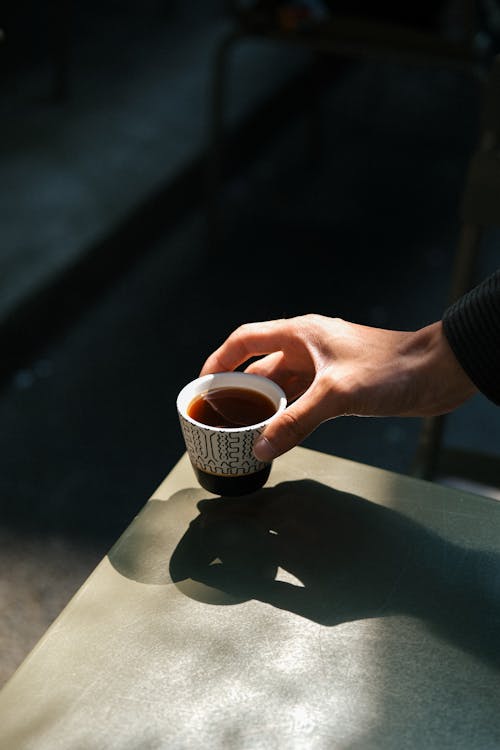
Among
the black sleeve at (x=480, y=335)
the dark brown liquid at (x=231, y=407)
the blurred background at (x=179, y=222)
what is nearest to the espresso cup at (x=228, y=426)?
the dark brown liquid at (x=231, y=407)

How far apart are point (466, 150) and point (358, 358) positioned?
7.55 ft

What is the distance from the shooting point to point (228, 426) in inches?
32.6

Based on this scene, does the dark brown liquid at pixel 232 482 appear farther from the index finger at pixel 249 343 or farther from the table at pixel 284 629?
the index finger at pixel 249 343

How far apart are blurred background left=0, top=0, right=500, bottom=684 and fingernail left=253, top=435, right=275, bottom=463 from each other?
0.78 m

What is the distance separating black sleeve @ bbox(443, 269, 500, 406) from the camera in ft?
2.54

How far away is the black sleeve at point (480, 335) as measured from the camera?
0.77 m

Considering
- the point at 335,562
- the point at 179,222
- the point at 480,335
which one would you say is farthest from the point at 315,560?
the point at 179,222

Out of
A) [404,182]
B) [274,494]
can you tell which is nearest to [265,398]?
[274,494]

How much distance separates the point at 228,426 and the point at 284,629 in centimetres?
20

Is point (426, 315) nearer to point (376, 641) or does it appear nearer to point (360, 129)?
point (360, 129)

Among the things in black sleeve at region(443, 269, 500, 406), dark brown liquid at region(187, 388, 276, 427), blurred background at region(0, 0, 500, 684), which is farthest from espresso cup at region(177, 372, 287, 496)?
blurred background at region(0, 0, 500, 684)

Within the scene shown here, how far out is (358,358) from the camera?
0.85 meters

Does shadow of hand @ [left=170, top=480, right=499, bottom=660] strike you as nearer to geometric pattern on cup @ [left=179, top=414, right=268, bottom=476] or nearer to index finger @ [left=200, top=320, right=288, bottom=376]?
geometric pattern on cup @ [left=179, top=414, right=268, bottom=476]

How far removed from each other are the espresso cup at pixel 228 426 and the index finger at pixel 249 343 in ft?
0.15
